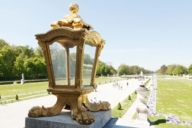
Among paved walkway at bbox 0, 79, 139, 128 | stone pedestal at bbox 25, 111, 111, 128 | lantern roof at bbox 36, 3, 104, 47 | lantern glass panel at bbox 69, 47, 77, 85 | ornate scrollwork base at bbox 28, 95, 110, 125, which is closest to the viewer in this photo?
stone pedestal at bbox 25, 111, 111, 128

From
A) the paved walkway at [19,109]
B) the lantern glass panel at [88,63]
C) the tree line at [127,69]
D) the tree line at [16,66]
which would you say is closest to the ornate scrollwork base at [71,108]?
the lantern glass panel at [88,63]

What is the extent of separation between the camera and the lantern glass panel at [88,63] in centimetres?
454

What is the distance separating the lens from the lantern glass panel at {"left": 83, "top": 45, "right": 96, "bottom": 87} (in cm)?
454

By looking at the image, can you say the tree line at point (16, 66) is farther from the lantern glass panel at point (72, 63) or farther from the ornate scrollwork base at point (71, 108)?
the lantern glass panel at point (72, 63)

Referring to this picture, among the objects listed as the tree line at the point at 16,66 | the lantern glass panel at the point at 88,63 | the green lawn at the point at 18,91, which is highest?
the tree line at the point at 16,66

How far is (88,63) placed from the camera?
4.71 meters

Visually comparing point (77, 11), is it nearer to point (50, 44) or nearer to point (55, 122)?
point (50, 44)

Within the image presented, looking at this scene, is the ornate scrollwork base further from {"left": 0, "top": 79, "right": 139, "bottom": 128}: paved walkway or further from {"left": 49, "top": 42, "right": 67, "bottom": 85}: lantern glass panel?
{"left": 0, "top": 79, "right": 139, "bottom": 128}: paved walkway

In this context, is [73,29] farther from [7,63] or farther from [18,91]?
[7,63]

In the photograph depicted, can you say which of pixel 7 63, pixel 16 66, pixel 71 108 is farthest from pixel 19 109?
pixel 16 66

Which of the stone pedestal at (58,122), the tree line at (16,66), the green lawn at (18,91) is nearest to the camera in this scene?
the stone pedestal at (58,122)

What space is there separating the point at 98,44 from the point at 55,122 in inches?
69.5

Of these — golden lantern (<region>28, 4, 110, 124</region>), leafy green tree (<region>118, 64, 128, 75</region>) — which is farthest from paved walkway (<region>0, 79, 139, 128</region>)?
leafy green tree (<region>118, 64, 128, 75</region>)

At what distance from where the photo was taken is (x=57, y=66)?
4.62m
